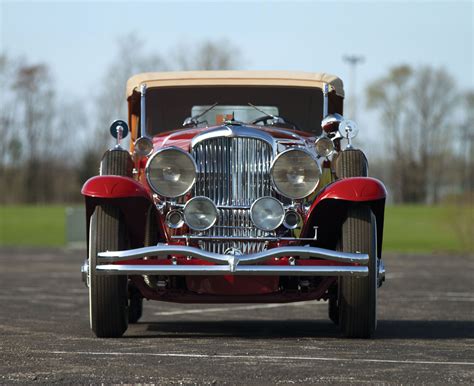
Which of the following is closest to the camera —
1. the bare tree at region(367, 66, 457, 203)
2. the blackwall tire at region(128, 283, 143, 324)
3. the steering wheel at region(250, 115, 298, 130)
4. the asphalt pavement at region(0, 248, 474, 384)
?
the asphalt pavement at region(0, 248, 474, 384)

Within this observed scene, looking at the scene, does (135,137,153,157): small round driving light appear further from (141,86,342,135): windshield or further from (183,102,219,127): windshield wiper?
(141,86,342,135): windshield

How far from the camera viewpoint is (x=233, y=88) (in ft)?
35.2

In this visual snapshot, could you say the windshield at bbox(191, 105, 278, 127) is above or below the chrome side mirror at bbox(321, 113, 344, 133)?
above

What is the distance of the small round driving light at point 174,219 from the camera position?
29.1 ft

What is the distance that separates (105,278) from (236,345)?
1.16 m

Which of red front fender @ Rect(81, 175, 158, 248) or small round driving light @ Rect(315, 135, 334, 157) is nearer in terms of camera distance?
red front fender @ Rect(81, 175, 158, 248)

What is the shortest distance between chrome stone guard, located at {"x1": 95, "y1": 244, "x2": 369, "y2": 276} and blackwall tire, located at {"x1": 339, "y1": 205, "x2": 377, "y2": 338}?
21 cm

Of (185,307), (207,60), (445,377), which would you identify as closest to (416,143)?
(207,60)

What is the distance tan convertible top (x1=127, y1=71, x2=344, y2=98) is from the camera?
1067 cm

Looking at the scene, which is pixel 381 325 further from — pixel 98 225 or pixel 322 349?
pixel 98 225

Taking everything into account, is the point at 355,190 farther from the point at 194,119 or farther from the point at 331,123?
the point at 194,119

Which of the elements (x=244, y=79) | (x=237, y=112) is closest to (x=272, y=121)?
(x=237, y=112)

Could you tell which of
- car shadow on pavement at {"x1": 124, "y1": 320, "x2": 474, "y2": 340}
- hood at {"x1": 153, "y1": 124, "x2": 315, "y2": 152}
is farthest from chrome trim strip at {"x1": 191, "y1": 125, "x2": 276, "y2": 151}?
car shadow on pavement at {"x1": 124, "y1": 320, "x2": 474, "y2": 340}

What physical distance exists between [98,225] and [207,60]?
199 ft
